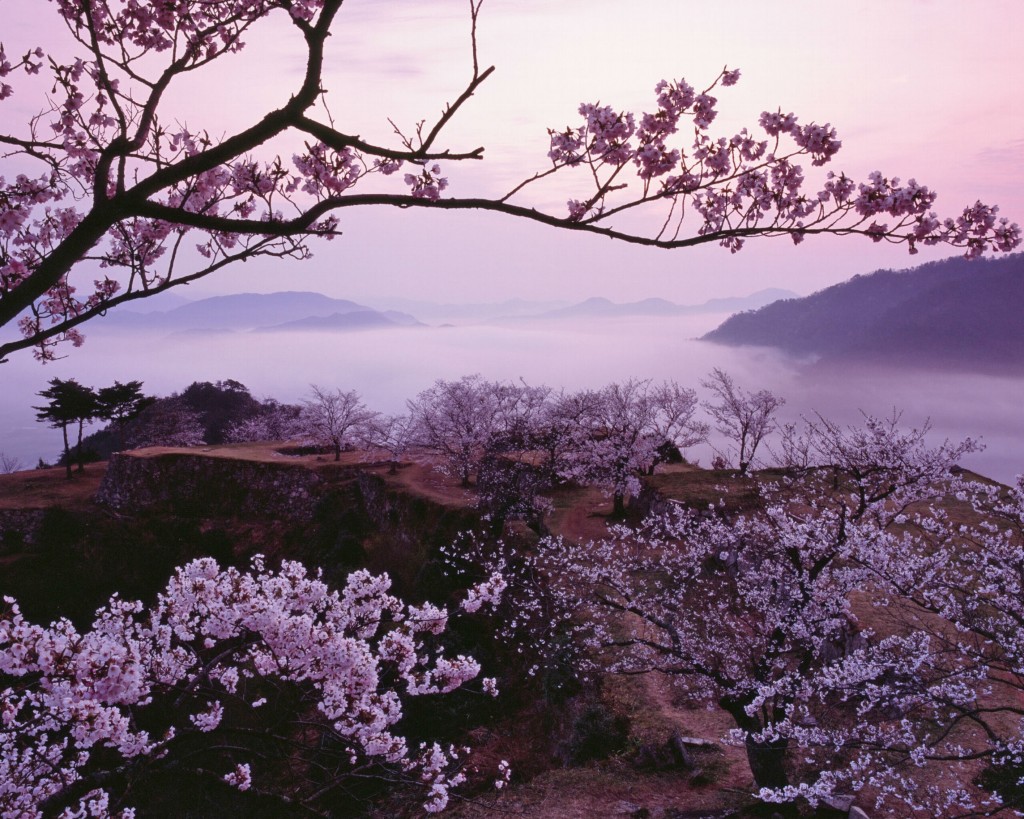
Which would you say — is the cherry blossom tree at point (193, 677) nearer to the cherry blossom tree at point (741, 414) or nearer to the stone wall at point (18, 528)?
the cherry blossom tree at point (741, 414)

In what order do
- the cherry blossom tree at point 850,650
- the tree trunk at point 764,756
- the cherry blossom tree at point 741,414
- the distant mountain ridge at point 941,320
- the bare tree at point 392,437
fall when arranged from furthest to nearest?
the distant mountain ridge at point 941,320
the bare tree at point 392,437
the cherry blossom tree at point 741,414
the tree trunk at point 764,756
the cherry blossom tree at point 850,650

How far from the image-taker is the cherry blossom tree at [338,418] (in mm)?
39312

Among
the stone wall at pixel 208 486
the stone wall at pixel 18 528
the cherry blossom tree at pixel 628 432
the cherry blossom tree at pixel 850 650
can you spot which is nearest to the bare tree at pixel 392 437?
the stone wall at pixel 208 486

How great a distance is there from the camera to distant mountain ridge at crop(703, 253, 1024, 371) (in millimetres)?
155000

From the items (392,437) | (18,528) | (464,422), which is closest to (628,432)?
(464,422)

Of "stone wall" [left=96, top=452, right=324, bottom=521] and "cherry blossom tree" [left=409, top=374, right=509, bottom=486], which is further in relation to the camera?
"stone wall" [left=96, top=452, right=324, bottom=521]

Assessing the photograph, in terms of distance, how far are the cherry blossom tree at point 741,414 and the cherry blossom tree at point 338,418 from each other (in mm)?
21074

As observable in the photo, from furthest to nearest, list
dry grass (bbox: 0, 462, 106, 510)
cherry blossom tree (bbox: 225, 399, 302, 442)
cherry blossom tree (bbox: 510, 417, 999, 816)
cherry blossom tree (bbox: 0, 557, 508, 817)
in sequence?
cherry blossom tree (bbox: 225, 399, 302, 442)
dry grass (bbox: 0, 462, 106, 510)
cherry blossom tree (bbox: 510, 417, 999, 816)
cherry blossom tree (bbox: 0, 557, 508, 817)

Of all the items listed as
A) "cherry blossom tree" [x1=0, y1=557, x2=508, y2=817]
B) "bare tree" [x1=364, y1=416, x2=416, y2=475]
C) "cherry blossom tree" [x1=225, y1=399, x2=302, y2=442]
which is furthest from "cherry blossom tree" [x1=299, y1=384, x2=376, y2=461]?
"cherry blossom tree" [x1=0, y1=557, x2=508, y2=817]

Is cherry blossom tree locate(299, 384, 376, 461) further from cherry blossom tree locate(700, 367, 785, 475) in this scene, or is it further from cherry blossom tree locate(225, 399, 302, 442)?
cherry blossom tree locate(700, 367, 785, 475)

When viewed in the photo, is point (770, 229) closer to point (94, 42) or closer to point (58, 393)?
point (94, 42)

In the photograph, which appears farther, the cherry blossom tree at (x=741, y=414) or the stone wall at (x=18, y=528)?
the stone wall at (x=18, y=528)

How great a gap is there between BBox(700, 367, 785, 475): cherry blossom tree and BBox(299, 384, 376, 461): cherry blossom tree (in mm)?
21074

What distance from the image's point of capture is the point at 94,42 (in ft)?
13.6
